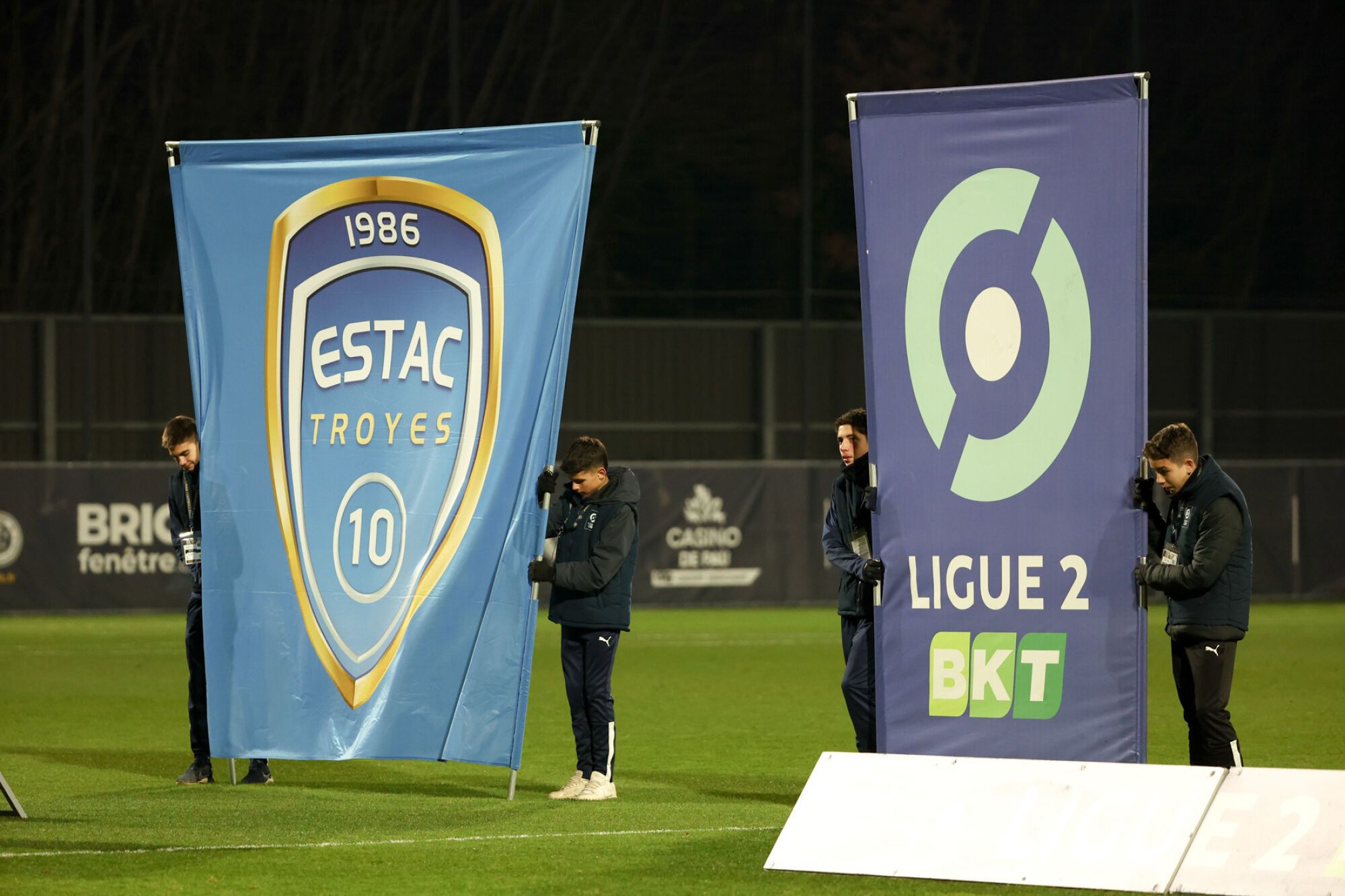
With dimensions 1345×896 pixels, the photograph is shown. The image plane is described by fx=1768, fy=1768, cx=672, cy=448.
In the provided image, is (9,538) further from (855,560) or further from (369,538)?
(855,560)

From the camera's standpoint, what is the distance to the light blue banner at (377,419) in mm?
9062

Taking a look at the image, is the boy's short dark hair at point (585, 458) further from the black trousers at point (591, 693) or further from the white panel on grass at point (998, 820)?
the white panel on grass at point (998, 820)

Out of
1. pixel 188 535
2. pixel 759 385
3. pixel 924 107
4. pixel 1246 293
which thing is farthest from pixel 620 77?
pixel 924 107

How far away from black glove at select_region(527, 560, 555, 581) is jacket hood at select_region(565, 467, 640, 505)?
22.4 inches

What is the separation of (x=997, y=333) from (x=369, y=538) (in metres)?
3.66

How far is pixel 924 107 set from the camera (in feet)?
24.2

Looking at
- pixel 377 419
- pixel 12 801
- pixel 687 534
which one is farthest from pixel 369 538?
pixel 687 534

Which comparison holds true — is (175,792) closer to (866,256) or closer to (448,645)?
(448,645)

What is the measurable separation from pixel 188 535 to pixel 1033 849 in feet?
17.8

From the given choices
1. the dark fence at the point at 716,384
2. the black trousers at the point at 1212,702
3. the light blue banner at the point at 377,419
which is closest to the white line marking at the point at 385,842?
the light blue banner at the point at 377,419

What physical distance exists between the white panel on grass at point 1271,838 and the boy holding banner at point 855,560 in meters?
2.26

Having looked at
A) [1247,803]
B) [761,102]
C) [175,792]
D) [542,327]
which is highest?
[761,102]

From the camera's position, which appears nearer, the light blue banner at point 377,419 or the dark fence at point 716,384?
the light blue banner at point 377,419

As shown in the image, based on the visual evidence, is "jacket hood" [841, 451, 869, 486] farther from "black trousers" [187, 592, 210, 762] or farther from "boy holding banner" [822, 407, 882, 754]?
"black trousers" [187, 592, 210, 762]
